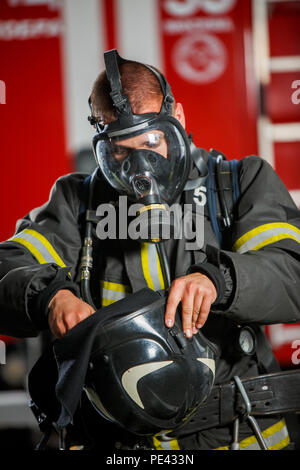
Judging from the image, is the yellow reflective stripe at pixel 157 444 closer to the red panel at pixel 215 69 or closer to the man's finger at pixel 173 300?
the man's finger at pixel 173 300

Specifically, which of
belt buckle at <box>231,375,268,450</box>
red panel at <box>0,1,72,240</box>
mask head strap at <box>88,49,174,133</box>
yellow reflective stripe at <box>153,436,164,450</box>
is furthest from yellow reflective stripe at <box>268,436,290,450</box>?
red panel at <box>0,1,72,240</box>

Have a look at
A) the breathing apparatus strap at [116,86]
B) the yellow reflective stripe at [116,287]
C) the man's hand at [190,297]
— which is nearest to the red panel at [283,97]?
the breathing apparatus strap at [116,86]

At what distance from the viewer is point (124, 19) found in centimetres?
312

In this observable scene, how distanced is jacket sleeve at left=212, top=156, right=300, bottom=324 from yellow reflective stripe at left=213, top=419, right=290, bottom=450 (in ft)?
1.40

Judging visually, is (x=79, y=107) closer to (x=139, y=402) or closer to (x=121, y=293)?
(x=121, y=293)

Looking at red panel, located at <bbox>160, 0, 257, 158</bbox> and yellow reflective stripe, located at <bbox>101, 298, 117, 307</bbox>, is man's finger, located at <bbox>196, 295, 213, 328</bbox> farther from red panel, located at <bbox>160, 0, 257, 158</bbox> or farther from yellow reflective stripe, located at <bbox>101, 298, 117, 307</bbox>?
red panel, located at <bbox>160, 0, 257, 158</bbox>

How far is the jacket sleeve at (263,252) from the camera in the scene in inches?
53.9

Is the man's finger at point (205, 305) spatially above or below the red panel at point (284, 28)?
below

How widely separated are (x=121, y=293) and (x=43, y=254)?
0.29 metres

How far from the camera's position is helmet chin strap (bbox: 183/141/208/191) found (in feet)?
5.60

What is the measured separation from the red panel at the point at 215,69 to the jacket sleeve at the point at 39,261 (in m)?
1.37

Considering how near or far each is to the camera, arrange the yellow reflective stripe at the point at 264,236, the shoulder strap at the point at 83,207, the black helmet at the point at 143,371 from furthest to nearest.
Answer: the shoulder strap at the point at 83,207 → the yellow reflective stripe at the point at 264,236 → the black helmet at the point at 143,371

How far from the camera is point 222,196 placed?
1.67 meters

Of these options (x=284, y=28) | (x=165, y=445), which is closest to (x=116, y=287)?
(x=165, y=445)
